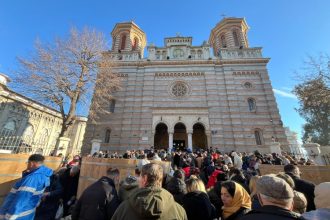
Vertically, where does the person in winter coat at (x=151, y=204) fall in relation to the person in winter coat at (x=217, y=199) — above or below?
above

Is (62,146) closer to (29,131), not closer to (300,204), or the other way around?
(300,204)

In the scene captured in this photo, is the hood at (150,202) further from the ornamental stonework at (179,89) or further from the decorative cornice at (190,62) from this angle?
the decorative cornice at (190,62)

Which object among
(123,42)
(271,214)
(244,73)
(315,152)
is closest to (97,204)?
(271,214)

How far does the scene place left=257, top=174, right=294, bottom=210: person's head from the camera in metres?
1.73

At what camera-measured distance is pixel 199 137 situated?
20.8 meters

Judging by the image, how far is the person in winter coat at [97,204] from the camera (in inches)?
112

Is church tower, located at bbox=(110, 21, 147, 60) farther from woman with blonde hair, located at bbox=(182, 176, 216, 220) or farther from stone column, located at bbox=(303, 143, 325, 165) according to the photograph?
woman with blonde hair, located at bbox=(182, 176, 216, 220)

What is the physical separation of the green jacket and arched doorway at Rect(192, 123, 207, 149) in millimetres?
19011

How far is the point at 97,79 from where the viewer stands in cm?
1655

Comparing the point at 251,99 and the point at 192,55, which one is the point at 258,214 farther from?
the point at 192,55

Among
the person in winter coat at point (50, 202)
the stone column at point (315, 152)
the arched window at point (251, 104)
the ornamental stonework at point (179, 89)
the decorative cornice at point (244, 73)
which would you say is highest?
the decorative cornice at point (244, 73)

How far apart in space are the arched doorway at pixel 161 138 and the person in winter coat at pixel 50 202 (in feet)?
54.0

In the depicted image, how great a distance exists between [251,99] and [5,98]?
110 feet

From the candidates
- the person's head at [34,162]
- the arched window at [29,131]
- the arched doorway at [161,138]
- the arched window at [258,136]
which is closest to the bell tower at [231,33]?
the arched window at [258,136]
